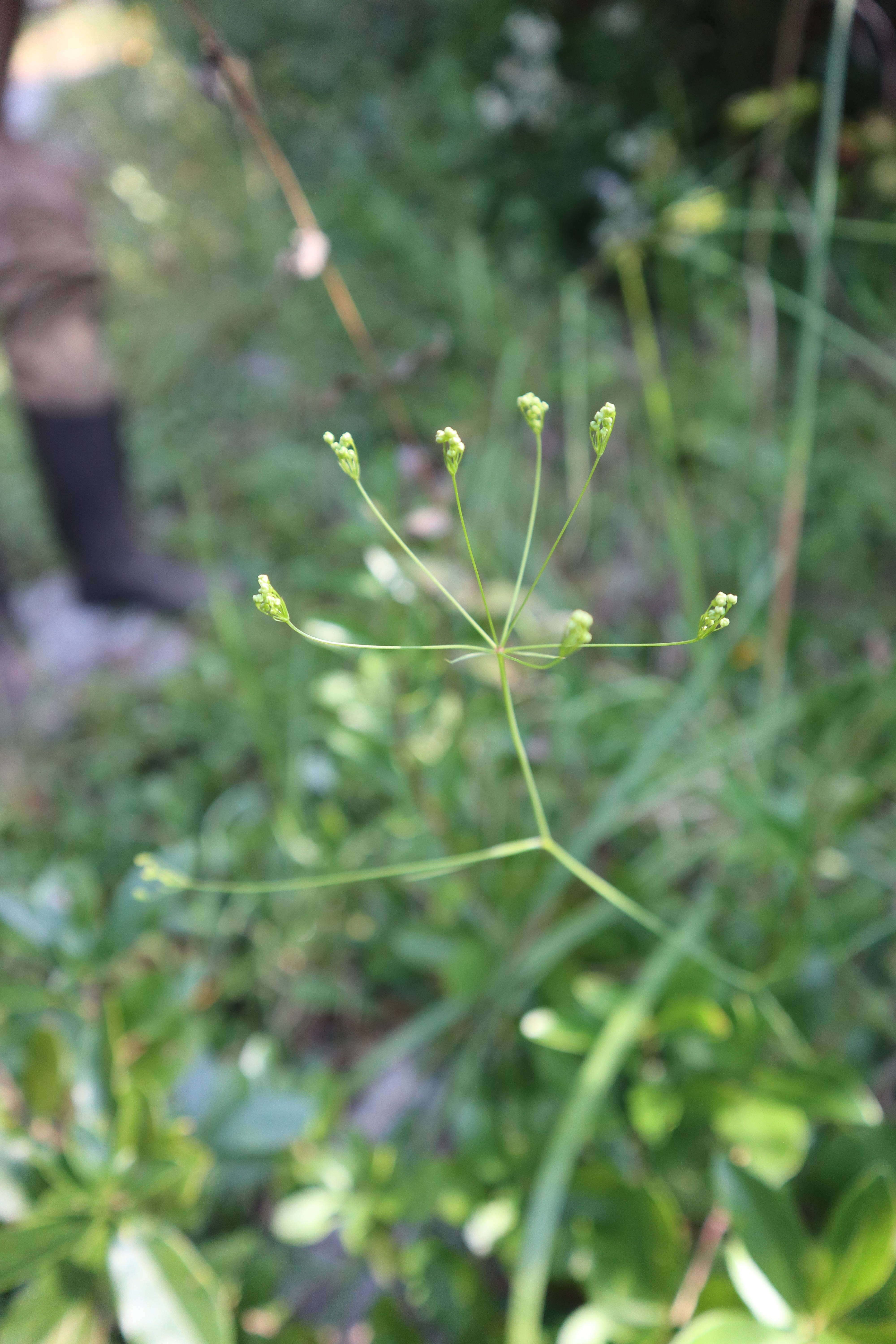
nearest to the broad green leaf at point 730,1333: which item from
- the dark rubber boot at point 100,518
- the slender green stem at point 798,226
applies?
the slender green stem at point 798,226

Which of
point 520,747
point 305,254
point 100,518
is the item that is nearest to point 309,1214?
point 520,747

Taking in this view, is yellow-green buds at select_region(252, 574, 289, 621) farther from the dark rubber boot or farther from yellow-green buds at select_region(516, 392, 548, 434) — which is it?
the dark rubber boot

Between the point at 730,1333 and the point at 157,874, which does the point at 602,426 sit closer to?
the point at 157,874

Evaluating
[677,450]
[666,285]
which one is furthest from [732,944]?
[666,285]

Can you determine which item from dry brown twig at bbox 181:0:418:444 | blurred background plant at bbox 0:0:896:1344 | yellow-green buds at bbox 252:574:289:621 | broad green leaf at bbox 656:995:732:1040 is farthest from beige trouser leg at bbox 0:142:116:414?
broad green leaf at bbox 656:995:732:1040

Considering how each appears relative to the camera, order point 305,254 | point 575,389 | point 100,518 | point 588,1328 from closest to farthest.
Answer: point 588,1328 < point 305,254 < point 575,389 < point 100,518

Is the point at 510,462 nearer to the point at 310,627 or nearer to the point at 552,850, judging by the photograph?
the point at 310,627
